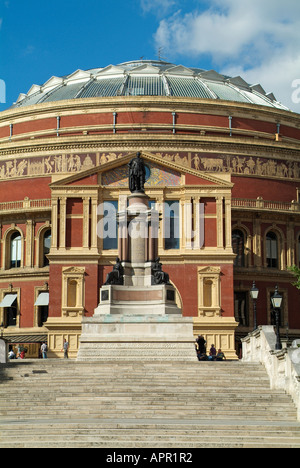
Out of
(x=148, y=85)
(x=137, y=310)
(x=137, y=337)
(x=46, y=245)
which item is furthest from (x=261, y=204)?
(x=137, y=337)

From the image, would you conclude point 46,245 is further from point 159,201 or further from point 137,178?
point 137,178

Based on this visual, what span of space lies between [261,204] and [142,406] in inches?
1307

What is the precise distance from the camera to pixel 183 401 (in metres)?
26.6

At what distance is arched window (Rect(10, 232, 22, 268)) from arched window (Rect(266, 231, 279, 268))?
17.6 metres

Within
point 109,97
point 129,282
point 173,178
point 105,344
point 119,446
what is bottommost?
point 119,446

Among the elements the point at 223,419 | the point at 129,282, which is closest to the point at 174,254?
the point at 129,282

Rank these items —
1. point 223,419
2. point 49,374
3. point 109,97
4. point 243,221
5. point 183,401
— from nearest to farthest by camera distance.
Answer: point 223,419
point 183,401
point 49,374
point 243,221
point 109,97

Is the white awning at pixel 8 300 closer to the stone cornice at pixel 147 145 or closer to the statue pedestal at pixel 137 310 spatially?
the stone cornice at pixel 147 145

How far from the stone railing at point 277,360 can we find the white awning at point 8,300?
82.4ft

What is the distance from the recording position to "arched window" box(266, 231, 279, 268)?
57.8 m

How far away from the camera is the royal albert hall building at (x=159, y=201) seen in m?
52.1

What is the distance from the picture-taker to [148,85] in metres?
69.0

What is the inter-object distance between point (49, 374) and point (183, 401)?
6.02 metres

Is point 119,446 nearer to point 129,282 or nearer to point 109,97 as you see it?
A: point 129,282
